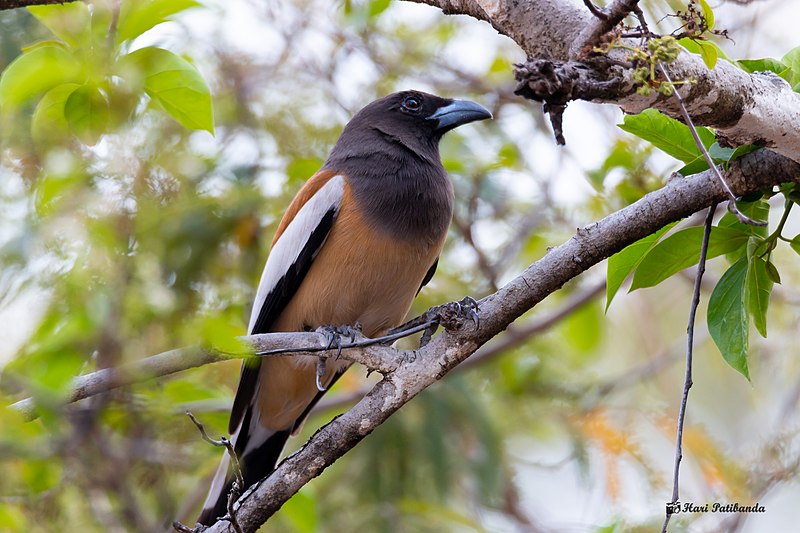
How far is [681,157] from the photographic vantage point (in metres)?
2.89

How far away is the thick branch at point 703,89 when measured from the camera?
7.80 ft

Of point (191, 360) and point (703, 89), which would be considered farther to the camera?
point (191, 360)

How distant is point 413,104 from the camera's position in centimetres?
493

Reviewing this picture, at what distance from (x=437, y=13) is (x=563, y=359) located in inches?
109

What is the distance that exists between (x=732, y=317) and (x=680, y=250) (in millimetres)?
271

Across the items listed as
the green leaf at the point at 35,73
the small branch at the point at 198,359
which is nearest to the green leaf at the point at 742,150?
the small branch at the point at 198,359

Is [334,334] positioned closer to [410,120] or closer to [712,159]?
[410,120]

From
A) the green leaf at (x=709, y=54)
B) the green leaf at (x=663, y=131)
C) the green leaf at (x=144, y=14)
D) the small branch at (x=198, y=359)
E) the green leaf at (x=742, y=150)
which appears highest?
the green leaf at (x=709, y=54)

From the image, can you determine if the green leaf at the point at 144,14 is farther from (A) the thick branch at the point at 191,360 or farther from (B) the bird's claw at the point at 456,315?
(B) the bird's claw at the point at 456,315

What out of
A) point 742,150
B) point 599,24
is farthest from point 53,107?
point 742,150

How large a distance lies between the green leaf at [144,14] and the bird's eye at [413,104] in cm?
222

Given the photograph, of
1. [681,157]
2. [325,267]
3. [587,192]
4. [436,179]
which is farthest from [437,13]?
[681,157]

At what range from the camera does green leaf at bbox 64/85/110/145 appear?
9.63 ft

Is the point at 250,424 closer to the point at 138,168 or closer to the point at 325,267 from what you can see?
the point at 325,267
